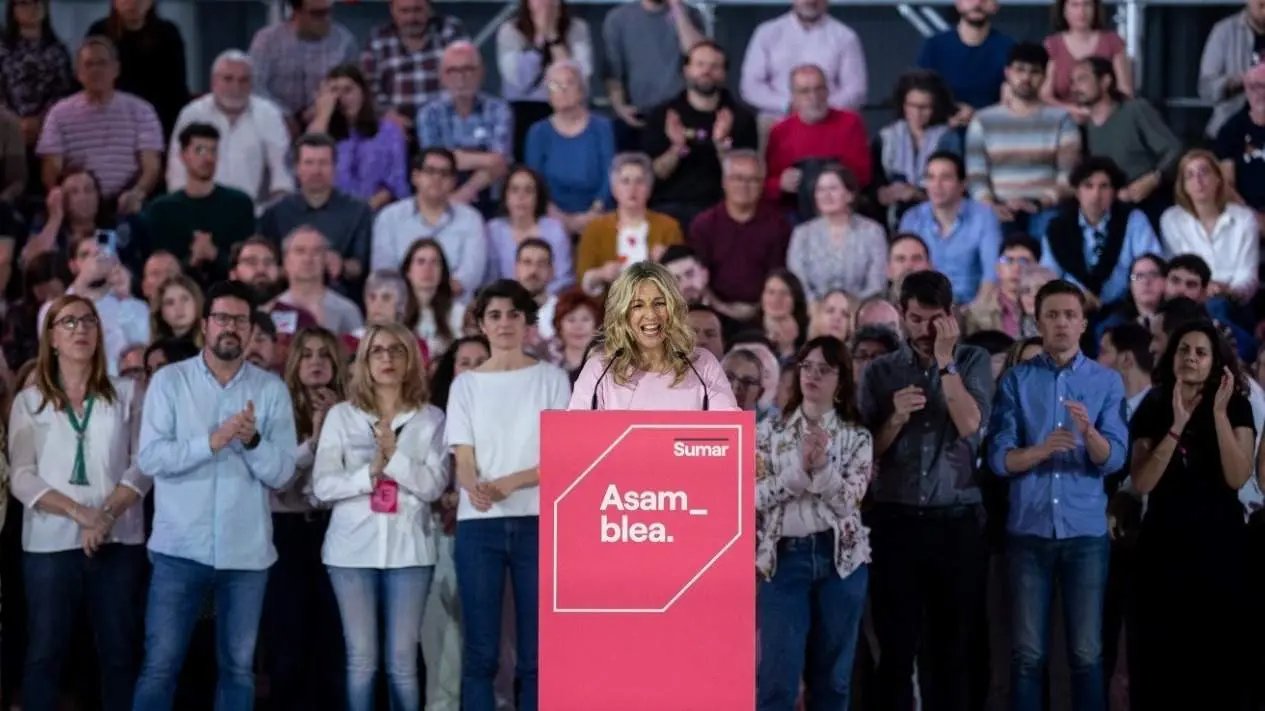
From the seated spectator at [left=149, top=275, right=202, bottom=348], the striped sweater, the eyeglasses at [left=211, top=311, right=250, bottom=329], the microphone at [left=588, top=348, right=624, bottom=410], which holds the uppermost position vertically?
the striped sweater

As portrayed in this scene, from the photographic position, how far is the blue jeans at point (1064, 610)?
8.26 meters

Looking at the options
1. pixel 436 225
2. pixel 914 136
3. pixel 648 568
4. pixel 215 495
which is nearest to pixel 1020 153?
pixel 914 136

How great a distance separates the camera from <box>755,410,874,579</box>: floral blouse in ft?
26.5

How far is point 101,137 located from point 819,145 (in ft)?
13.8

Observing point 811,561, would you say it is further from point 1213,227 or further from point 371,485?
point 1213,227

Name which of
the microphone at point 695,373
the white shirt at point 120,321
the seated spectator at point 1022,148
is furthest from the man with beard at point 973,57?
the microphone at point 695,373

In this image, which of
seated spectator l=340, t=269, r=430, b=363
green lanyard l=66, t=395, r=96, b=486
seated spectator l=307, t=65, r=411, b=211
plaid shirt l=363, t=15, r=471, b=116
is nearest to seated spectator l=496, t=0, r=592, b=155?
plaid shirt l=363, t=15, r=471, b=116

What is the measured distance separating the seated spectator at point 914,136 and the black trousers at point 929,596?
13.9ft

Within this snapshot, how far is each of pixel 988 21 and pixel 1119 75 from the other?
1126 mm

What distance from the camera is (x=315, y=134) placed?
1185cm

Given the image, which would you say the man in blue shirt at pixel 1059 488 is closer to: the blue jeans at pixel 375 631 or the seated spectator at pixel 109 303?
the blue jeans at pixel 375 631

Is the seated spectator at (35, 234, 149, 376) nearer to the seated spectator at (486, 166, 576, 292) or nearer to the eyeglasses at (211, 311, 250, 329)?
the seated spectator at (486, 166, 576, 292)

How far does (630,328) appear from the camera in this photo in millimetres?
6438

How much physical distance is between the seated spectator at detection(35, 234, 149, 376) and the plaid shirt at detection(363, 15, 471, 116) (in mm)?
2970
